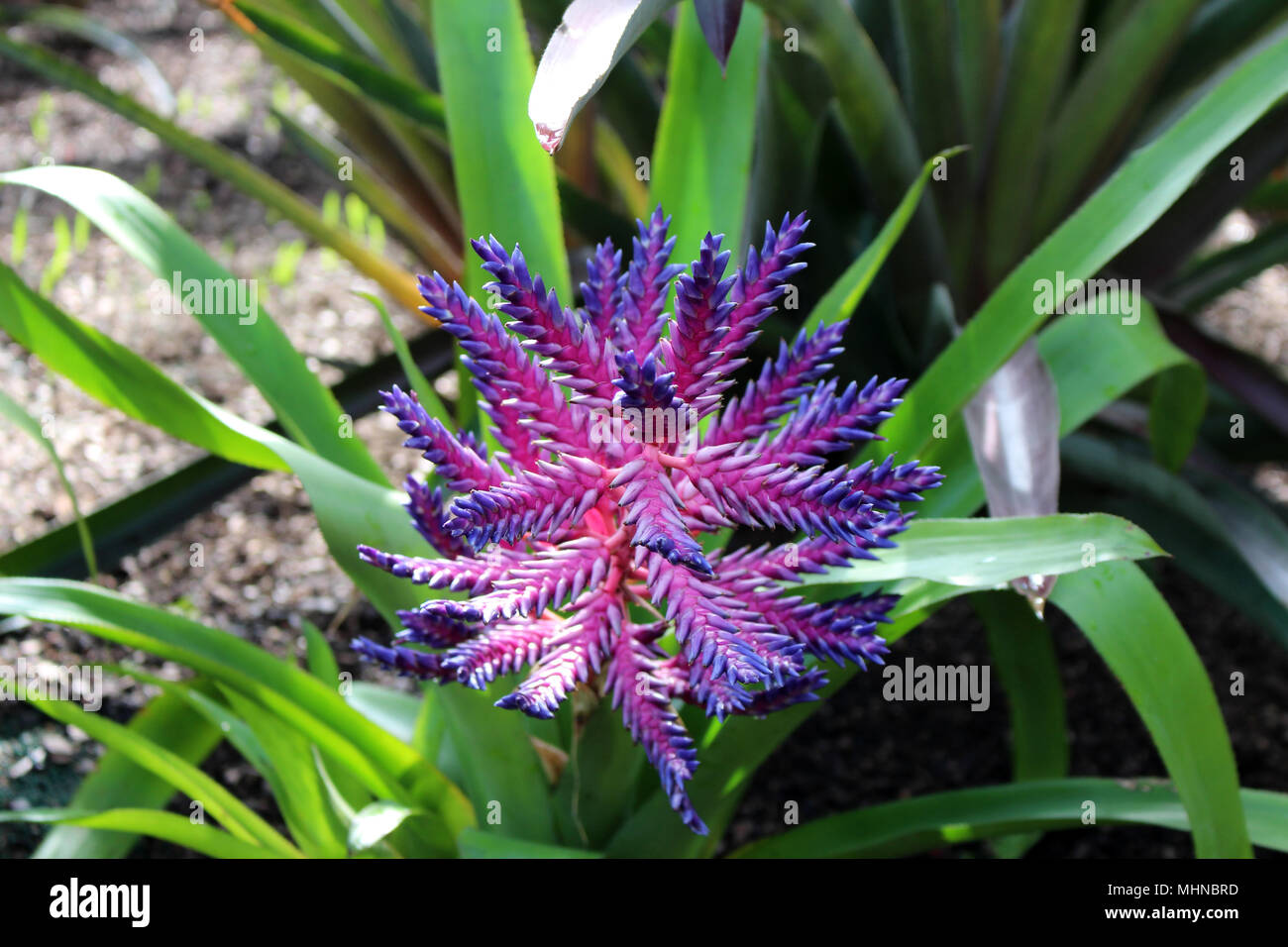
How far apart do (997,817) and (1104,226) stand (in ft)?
1.73

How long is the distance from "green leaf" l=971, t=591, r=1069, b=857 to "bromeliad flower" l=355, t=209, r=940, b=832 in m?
0.53

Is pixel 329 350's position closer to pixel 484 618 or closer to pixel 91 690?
pixel 91 690

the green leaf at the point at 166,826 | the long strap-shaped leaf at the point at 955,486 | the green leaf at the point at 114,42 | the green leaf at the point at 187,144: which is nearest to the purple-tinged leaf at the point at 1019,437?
the long strap-shaped leaf at the point at 955,486

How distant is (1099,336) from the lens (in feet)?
3.20

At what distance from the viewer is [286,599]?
62.2 inches

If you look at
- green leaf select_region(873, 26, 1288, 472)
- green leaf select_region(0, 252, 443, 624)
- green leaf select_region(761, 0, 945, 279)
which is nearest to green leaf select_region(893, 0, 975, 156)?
green leaf select_region(761, 0, 945, 279)

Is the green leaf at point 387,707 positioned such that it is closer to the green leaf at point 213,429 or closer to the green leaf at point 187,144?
the green leaf at point 213,429

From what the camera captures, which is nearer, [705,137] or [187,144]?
[705,137]

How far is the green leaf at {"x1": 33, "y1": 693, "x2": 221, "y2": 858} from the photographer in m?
1.03

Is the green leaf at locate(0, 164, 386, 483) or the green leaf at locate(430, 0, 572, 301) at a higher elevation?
the green leaf at locate(430, 0, 572, 301)

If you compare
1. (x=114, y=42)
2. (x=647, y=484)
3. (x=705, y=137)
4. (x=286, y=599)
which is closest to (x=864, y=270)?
(x=705, y=137)

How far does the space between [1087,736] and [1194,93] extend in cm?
87

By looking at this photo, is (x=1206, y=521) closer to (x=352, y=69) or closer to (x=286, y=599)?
(x=352, y=69)

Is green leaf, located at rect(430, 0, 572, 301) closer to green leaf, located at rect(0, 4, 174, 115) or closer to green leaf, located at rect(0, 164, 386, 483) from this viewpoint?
green leaf, located at rect(0, 164, 386, 483)
